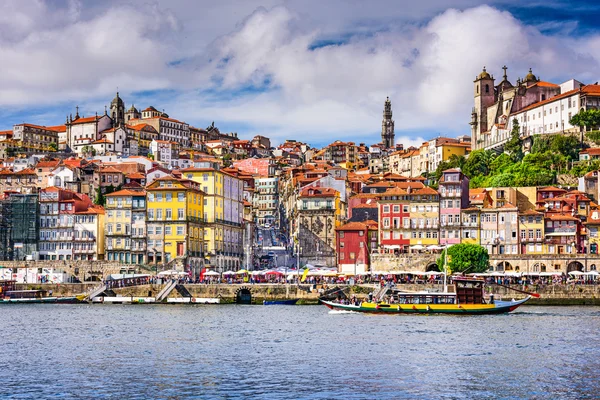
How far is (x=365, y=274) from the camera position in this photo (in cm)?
8250

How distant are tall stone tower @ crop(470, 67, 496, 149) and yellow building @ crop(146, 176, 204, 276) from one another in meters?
59.8

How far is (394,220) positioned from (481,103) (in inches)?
2233

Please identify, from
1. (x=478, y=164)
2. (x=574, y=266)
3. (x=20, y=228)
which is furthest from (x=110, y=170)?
(x=574, y=266)

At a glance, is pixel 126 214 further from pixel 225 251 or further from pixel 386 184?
pixel 386 184

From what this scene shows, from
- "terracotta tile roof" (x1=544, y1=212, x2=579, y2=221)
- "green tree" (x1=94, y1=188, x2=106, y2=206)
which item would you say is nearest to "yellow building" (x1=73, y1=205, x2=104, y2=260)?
"green tree" (x1=94, y1=188, x2=106, y2=206)

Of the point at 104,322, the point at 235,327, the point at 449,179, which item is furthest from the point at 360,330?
the point at 449,179

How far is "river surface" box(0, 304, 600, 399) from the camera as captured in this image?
32.2 meters

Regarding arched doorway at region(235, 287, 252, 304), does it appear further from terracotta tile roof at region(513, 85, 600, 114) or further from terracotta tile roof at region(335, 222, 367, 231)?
terracotta tile roof at region(513, 85, 600, 114)

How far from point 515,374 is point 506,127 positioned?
101m

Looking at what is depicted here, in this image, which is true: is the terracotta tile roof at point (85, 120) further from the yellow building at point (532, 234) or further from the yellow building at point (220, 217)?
the yellow building at point (532, 234)

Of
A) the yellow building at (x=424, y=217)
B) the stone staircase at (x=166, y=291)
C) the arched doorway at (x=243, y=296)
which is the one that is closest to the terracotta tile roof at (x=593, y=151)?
the yellow building at (x=424, y=217)

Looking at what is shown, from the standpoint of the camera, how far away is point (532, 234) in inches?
3492

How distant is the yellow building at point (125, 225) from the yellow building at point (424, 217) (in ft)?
84.0

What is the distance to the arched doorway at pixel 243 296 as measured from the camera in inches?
3071
